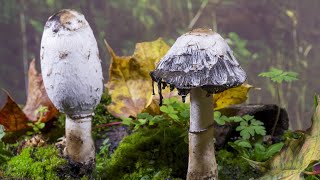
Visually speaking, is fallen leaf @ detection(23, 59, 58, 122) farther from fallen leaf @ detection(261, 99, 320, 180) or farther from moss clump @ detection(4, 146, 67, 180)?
fallen leaf @ detection(261, 99, 320, 180)

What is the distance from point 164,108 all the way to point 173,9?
15.2 ft

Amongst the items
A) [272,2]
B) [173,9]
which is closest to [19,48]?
[173,9]

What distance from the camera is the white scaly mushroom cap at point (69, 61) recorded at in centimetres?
143

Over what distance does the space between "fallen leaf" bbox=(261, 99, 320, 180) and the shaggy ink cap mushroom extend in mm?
225

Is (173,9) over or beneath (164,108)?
over

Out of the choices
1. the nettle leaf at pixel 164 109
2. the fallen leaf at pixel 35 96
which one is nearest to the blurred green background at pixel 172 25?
the fallen leaf at pixel 35 96

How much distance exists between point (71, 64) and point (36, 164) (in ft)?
1.26

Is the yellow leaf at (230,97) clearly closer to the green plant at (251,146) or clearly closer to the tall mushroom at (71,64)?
the green plant at (251,146)

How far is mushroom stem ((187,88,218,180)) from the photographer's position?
1.35m

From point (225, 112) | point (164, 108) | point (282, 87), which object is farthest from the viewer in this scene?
point (282, 87)

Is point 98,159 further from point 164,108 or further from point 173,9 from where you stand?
point 173,9

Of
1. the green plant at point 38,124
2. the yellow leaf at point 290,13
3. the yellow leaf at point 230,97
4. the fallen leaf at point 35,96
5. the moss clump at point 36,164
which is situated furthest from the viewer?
the yellow leaf at point 290,13

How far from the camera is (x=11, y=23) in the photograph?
20.4ft

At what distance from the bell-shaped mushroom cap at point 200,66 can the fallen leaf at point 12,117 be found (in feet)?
2.63
